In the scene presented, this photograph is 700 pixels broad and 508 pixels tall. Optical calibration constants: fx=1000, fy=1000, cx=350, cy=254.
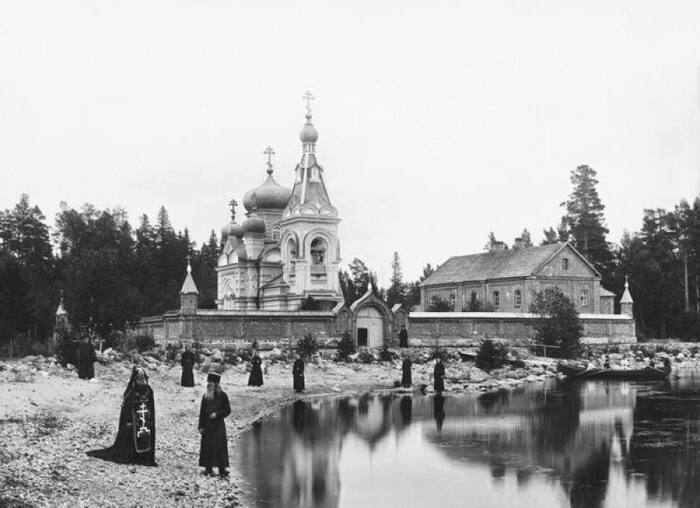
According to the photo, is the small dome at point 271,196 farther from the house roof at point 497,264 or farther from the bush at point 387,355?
the bush at point 387,355

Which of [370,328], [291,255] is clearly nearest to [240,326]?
[370,328]

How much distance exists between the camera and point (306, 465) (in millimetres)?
18938

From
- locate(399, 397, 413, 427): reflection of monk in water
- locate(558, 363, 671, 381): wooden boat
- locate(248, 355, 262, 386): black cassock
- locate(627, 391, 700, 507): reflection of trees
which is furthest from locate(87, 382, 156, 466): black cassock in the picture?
locate(558, 363, 671, 381): wooden boat

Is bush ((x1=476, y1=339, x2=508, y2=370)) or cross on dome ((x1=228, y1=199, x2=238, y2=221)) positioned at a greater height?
cross on dome ((x1=228, y1=199, x2=238, y2=221))

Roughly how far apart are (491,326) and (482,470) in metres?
35.7

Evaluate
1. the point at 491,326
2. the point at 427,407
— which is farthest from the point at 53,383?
the point at 491,326

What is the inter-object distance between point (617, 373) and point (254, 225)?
104ft

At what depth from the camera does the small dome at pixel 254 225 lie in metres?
69.5

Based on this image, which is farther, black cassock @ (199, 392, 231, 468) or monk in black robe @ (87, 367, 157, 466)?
black cassock @ (199, 392, 231, 468)

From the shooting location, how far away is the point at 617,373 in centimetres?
4494

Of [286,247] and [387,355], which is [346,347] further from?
[286,247]

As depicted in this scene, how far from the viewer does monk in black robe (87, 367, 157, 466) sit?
600 inches

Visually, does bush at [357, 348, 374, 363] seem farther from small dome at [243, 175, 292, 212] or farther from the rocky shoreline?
small dome at [243, 175, 292, 212]

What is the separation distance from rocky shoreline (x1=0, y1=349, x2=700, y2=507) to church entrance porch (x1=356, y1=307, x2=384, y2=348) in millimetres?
4853
